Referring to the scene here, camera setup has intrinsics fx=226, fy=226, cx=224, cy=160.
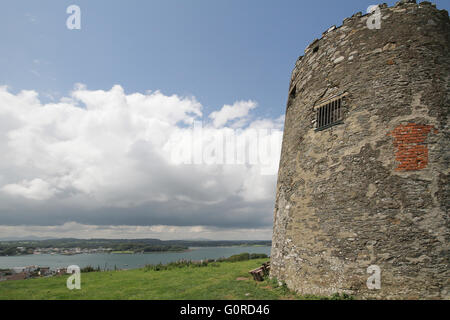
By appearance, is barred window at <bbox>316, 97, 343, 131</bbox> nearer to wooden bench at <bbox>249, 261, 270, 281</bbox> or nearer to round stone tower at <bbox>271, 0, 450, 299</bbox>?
round stone tower at <bbox>271, 0, 450, 299</bbox>

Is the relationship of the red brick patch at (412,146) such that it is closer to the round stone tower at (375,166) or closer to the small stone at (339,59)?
the round stone tower at (375,166)

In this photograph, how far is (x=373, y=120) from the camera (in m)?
7.23

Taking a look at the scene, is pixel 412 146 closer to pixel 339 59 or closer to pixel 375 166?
pixel 375 166

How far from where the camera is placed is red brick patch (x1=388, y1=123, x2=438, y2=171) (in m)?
6.45

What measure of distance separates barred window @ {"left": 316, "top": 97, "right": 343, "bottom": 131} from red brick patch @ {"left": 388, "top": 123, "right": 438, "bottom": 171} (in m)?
1.83

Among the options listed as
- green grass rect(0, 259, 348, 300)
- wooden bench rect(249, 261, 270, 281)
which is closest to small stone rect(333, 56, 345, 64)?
green grass rect(0, 259, 348, 300)

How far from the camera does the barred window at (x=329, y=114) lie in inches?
321

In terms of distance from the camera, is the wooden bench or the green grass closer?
the green grass

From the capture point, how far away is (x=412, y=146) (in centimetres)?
658

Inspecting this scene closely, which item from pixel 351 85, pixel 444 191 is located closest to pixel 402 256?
pixel 444 191

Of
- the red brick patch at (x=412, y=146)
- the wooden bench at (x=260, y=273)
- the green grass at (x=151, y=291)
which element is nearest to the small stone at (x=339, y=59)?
the red brick patch at (x=412, y=146)

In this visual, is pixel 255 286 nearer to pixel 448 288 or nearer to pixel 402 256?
pixel 402 256

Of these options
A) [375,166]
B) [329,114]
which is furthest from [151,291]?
[329,114]

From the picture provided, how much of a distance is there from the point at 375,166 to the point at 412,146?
1102 millimetres
